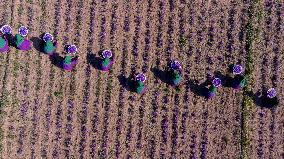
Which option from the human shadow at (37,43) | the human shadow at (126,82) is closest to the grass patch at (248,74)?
the human shadow at (126,82)

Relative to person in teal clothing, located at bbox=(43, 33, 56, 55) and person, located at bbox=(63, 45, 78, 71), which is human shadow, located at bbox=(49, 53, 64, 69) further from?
person, located at bbox=(63, 45, 78, 71)

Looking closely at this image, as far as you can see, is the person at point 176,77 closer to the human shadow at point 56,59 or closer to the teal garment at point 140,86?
the teal garment at point 140,86

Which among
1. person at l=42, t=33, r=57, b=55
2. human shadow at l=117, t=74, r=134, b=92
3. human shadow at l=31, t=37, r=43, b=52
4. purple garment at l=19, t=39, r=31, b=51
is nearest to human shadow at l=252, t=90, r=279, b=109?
human shadow at l=117, t=74, r=134, b=92

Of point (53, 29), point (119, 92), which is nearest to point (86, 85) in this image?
point (119, 92)

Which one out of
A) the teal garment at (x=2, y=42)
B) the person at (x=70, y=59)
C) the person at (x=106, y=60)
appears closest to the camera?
the teal garment at (x=2, y=42)

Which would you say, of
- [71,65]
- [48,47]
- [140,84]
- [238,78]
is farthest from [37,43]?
[238,78]

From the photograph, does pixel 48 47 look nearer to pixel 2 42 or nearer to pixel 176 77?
pixel 2 42

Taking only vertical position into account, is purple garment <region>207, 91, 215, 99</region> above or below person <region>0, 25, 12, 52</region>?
below
